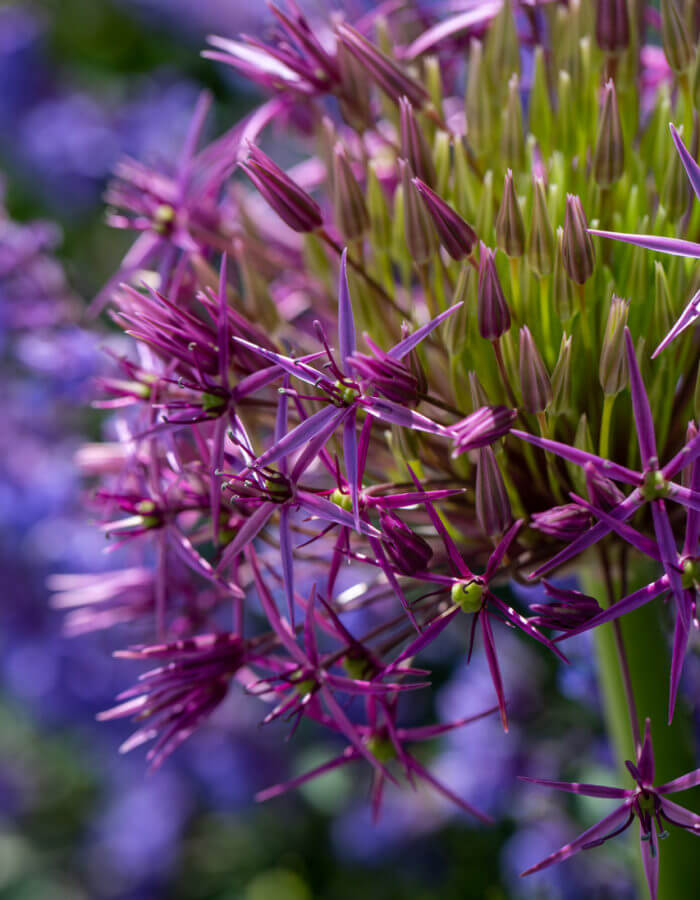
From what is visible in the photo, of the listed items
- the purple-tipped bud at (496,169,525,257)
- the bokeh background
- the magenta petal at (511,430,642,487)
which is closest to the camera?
the magenta petal at (511,430,642,487)

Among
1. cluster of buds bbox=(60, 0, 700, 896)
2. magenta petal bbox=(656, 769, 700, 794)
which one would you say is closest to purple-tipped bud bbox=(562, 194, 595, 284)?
cluster of buds bbox=(60, 0, 700, 896)

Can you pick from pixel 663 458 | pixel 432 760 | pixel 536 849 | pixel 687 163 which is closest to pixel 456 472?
Answer: pixel 663 458

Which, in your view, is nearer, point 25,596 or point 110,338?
point 110,338

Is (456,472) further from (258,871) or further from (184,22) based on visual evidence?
(184,22)

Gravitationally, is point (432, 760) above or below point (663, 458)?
below

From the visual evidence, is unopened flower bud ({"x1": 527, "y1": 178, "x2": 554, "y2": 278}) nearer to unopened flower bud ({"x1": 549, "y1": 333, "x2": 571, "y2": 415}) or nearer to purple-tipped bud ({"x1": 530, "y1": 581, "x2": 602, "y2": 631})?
unopened flower bud ({"x1": 549, "y1": 333, "x2": 571, "y2": 415})

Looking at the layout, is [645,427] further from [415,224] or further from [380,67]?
[380,67]

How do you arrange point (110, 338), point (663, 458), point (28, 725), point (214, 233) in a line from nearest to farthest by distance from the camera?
1. point (663, 458)
2. point (214, 233)
3. point (110, 338)
4. point (28, 725)
